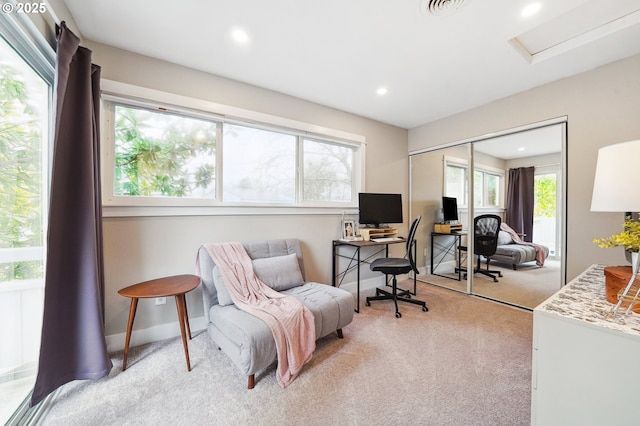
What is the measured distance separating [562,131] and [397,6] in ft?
7.28

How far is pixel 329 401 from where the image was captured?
4.87ft

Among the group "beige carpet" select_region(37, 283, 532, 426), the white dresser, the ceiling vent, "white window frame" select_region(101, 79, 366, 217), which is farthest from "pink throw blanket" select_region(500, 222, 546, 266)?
the ceiling vent

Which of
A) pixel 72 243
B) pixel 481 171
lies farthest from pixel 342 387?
pixel 481 171

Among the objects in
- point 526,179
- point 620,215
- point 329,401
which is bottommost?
point 329,401

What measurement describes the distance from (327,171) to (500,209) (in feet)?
7.41

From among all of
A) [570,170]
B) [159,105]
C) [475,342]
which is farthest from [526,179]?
[159,105]

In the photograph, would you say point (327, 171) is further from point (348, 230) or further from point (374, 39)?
point (374, 39)

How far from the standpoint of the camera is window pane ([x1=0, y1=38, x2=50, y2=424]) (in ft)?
4.07

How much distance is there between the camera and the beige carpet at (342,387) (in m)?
1.37

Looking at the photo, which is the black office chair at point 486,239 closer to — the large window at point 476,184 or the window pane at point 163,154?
the large window at point 476,184

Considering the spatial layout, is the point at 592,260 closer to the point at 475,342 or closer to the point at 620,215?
the point at 620,215

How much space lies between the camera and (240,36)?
1.89m

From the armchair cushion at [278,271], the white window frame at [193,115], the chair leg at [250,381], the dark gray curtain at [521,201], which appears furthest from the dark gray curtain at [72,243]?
the dark gray curtain at [521,201]

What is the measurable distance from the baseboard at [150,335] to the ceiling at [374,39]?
2366mm
